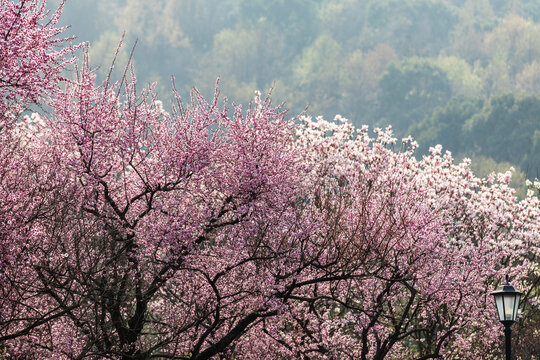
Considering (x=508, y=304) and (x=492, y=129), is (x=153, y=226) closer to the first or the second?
(x=508, y=304)

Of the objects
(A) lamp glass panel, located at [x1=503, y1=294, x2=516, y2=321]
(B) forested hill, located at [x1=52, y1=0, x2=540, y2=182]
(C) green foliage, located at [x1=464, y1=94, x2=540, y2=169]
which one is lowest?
(A) lamp glass panel, located at [x1=503, y1=294, x2=516, y2=321]

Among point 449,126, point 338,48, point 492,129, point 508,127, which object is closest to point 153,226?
point 508,127

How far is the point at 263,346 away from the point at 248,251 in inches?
179

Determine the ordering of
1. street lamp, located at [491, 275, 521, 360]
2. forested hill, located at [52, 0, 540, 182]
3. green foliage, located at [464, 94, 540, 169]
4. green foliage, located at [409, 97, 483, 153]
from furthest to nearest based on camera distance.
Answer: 1. forested hill, located at [52, 0, 540, 182]
2. green foliage, located at [409, 97, 483, 153]
3. green foliage, located at [464, 94, 540, 169]
4. street lamp, located at [491, 275, 521, 360]

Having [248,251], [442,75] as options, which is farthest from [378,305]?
[442,75]

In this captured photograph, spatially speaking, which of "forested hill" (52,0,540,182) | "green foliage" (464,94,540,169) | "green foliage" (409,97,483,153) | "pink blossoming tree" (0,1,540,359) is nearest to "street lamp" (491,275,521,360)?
"pink blossoming tree" (0,1,540,359)

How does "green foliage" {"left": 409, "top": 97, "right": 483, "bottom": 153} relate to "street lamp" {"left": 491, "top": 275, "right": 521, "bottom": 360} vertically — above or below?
above

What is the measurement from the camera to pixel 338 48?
546 feet

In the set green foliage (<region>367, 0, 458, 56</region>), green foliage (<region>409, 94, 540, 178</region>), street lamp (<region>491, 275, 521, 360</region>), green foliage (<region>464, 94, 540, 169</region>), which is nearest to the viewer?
street lamp (<region>491, 275, 521, 360</region>)

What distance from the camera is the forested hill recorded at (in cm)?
13738

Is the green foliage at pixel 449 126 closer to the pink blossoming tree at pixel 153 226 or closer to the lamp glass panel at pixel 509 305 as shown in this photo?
the pink blossoming tree at pixel 153 226

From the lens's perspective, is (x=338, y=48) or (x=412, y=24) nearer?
(x=338, y=48)

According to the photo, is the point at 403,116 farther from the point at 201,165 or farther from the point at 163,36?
the point at 201,165

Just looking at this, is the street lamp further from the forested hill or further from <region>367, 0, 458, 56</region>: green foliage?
<region>367, 0, 458, 56</region>: green foliage
